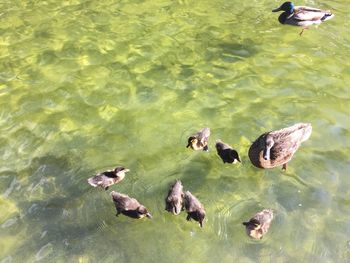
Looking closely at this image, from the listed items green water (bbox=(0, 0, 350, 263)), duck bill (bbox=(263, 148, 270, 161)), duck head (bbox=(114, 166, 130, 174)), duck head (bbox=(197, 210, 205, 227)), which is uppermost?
duck bill (bbox=(263, 148, 270, 161))

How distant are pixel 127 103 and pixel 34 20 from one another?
5391mm

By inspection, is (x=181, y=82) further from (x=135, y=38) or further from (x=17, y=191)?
(x=17, y=191)

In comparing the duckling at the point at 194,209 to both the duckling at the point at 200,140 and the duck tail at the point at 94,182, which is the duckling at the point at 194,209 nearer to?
the duckling at the point at 200,140

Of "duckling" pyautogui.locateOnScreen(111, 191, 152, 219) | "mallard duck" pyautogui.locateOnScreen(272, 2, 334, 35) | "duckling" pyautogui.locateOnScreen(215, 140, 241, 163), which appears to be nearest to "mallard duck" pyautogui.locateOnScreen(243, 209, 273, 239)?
"duckling" pyautogui.locateOnScreen(215, 140, 241, 163)

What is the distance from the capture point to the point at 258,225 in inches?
245

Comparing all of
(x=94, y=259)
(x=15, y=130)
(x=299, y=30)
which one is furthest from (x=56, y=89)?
(x=299, y=30)

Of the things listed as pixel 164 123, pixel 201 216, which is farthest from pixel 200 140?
pixel 201 216

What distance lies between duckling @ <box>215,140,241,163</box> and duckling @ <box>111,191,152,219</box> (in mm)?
1864

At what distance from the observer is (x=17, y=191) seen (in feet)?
24.0

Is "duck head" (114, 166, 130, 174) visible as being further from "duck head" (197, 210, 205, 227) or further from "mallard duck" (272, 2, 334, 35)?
"mallard duck" (272, 2, 334, 35)

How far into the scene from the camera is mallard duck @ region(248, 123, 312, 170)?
23.6 ft

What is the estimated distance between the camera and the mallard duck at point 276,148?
23.6ft

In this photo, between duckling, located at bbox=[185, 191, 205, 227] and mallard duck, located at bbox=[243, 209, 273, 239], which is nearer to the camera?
mallard duck, located at bbox=[243, 209, 273, 239]

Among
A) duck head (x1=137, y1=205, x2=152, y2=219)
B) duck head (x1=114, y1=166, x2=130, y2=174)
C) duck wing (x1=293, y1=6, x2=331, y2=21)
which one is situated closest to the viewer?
duck head (x1=137, y1=205, x2=152, y2=219)
